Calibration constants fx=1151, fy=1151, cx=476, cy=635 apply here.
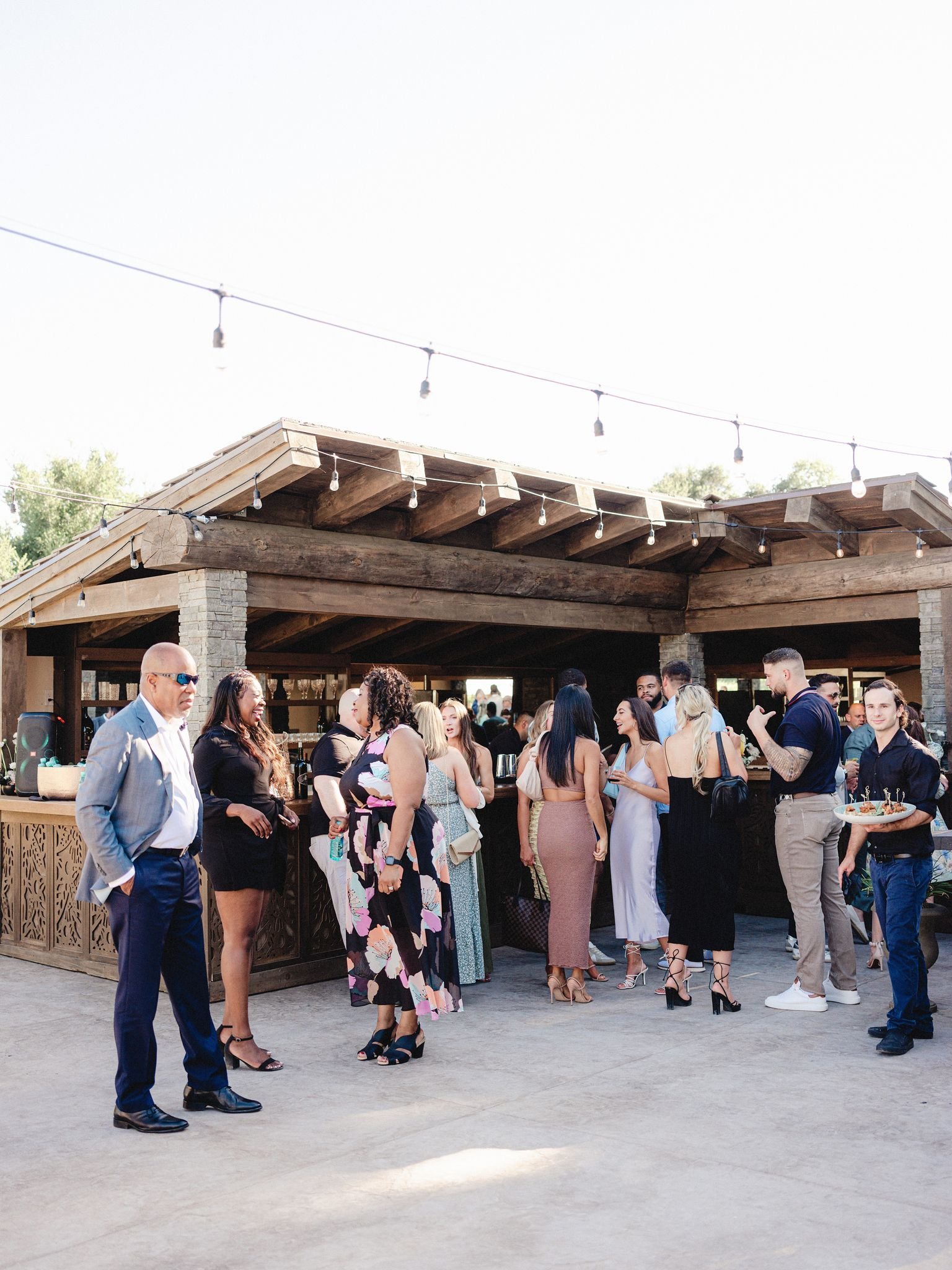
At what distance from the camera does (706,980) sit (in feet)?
20.8

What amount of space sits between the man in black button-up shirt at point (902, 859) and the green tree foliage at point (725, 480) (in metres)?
33.0

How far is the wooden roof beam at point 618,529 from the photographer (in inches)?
420

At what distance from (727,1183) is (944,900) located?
12.1ft

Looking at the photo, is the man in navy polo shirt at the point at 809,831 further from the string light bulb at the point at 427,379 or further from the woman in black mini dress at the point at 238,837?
the string light bulb at the point at 427,379

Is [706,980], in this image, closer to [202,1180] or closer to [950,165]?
[202,1180]

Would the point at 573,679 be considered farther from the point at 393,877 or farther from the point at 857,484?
the point at 857,484

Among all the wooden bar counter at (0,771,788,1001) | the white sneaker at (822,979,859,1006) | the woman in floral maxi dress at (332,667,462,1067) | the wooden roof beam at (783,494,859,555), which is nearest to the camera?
the woman in floral maxi dress at (332,667,462,1067)

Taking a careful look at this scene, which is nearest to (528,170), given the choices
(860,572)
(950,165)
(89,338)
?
(950,165)

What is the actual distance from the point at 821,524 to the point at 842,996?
5.99 meters

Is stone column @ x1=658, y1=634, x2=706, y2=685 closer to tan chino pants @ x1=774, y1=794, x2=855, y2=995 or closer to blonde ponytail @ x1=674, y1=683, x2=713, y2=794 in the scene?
blonde ponytail @ x1=674, y1=683, x2=713, y2=794

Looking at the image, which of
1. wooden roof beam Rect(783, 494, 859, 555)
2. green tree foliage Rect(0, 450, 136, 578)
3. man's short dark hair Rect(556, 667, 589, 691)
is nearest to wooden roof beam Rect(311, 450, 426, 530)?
man's short dark hair Rect(556, 667, 589, 691)

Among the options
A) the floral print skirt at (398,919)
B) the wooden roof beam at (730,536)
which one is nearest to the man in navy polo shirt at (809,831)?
the floral print skirt at (398,919)

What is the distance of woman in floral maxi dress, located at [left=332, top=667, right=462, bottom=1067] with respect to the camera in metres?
4.64

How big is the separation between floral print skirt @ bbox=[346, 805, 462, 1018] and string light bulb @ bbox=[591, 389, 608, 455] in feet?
12.3
